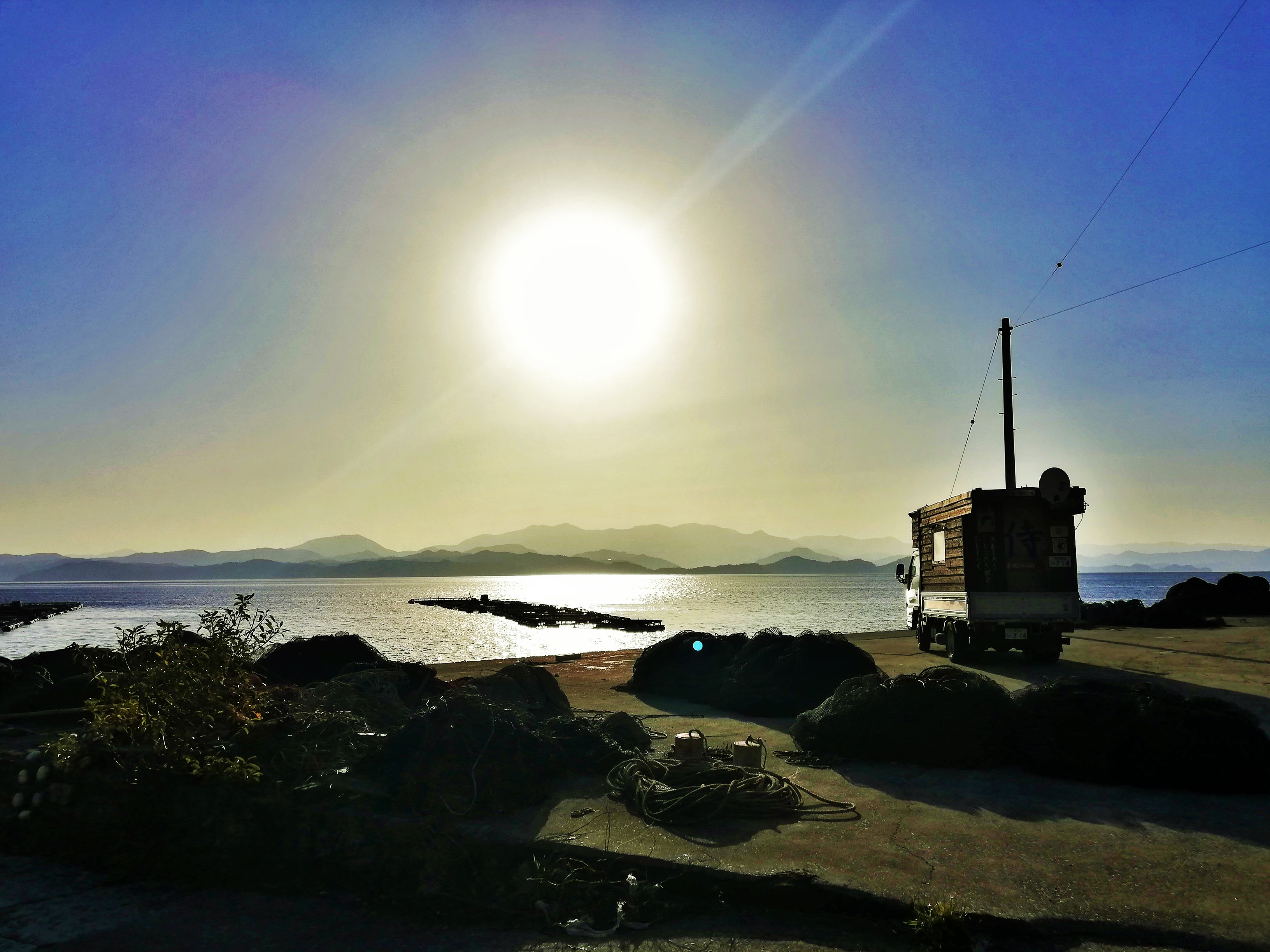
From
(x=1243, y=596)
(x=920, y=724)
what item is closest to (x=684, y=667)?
(x=920, y=724)

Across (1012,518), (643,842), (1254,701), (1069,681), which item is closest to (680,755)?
(643,842)

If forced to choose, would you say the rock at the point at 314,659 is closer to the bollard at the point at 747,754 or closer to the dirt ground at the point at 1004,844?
the bollard at the point at 747,754

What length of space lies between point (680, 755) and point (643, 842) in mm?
2026

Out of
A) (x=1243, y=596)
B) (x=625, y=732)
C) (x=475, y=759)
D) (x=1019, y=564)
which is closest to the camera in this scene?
(x=475, y=759)

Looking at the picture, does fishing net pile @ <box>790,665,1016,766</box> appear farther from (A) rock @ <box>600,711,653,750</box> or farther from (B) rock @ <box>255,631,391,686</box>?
(B) rock @ <box>255,631,391,686</box>

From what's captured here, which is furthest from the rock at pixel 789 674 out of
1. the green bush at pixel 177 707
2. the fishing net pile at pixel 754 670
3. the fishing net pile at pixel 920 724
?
the green bush at pixel 177 707

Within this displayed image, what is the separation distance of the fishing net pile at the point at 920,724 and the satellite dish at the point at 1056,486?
8654 mm

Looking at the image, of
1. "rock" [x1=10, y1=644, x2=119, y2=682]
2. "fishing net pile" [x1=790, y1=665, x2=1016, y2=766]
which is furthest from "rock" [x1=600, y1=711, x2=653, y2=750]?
"rock" [x1=10, y1=644, x2=119, y2=682]

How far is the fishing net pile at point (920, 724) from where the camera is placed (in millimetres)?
8141

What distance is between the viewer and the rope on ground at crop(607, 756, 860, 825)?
6.41 m

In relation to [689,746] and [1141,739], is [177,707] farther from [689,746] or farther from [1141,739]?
[1141,739]

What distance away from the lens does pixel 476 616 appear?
261ft

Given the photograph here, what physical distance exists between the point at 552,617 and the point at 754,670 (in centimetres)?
5866

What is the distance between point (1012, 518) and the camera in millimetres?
16484
